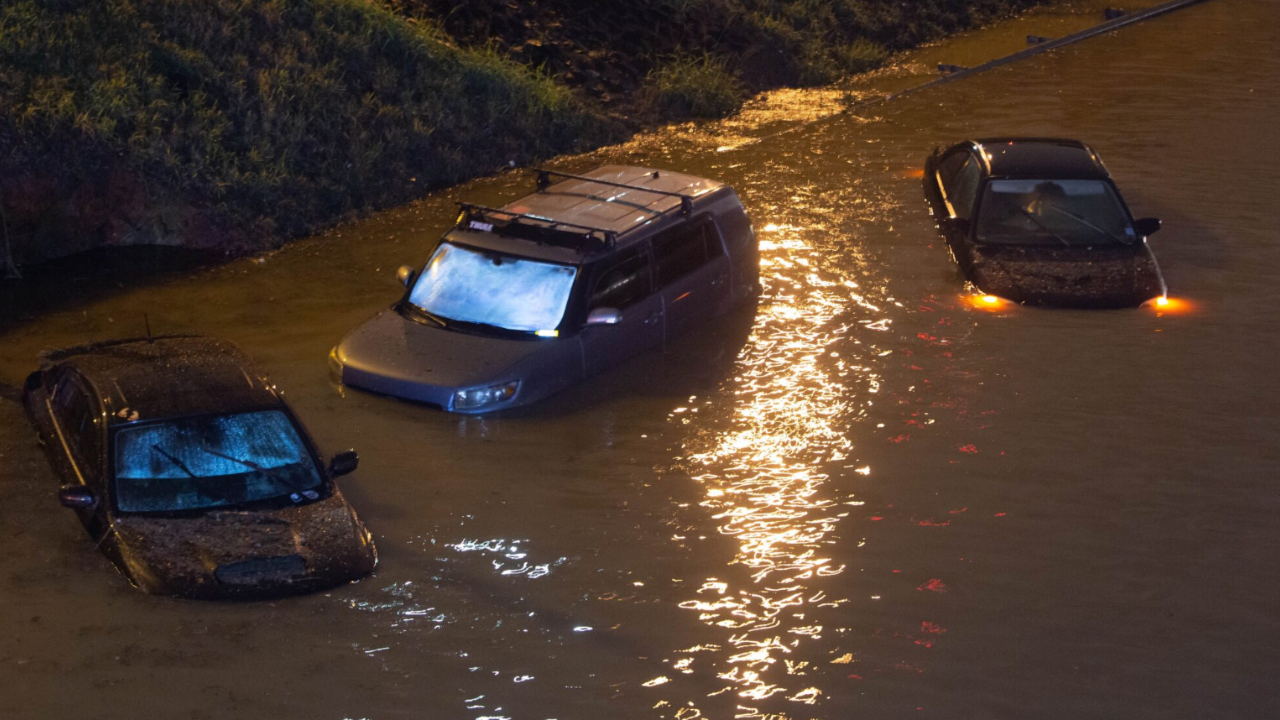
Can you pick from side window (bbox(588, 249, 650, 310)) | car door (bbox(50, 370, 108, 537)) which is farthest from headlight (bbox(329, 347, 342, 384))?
car door (bbox(50, 370, 108, 537))

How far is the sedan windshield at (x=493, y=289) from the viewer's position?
9.88 meters

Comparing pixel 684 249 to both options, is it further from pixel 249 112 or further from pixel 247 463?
pixel 249 112

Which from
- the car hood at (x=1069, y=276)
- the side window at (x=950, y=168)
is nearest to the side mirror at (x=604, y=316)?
the car hood at (x=1069, y=276)

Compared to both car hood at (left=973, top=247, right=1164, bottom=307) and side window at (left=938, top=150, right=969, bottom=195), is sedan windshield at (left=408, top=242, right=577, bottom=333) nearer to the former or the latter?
car hood at (left=973, top=247, right=1164, bottom=307)

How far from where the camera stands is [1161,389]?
10.2m

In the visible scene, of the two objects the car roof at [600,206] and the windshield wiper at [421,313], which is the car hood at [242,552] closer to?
the windshield wiper at [421,313]

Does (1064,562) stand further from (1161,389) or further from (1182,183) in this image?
(1182,183)

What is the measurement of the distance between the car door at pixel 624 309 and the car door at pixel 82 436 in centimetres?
356

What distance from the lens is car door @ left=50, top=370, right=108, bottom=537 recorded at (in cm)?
725

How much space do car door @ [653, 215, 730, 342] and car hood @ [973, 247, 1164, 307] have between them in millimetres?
2453

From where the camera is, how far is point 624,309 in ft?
33.9

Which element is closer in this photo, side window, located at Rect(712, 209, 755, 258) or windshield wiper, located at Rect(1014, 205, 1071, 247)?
side window, located at Rect(712, 209, 755, 258)

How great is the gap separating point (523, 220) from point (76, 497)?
4.33m

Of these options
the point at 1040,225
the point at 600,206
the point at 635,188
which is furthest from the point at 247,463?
the point at 1040,225
